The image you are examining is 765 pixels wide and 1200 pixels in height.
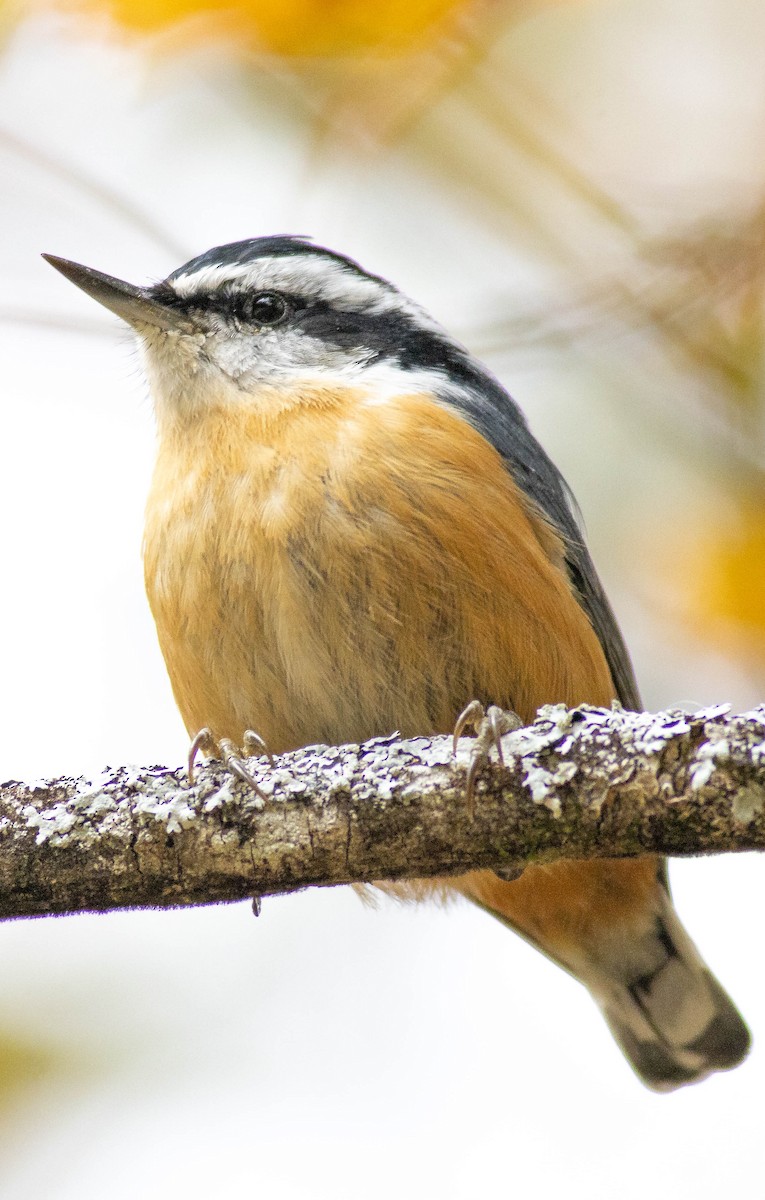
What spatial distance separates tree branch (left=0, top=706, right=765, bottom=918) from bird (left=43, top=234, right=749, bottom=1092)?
0.84 feet

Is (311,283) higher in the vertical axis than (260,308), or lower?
higher

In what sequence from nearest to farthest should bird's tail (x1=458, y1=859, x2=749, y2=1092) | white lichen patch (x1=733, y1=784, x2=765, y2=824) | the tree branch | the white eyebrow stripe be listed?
white lichen patch (x1=733, y1=784, x2=765, y2=824) → the tree branch → bird's tail (x1=458, y1=859, x2=749, y2=1092) → the white eyebrow stripe

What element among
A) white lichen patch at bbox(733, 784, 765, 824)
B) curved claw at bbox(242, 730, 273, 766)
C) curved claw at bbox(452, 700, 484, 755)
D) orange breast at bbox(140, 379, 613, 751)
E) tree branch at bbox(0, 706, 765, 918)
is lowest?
white lichen patch at bbox(733, 784, 765, 824)

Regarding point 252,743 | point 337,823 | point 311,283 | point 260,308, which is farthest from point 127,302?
point 337,823

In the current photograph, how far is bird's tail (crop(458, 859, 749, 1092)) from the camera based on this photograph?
3.62 metres

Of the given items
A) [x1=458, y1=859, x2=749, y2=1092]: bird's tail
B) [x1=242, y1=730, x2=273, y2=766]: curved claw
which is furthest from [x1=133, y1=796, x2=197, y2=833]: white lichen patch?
[x1=458, y1=859, x2=749, y2=1092]: bird's tail

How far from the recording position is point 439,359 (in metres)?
3.72

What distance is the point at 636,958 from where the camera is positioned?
3859mm

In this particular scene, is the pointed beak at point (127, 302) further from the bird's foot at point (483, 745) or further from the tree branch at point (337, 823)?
the bird's foot at point (483, 745)

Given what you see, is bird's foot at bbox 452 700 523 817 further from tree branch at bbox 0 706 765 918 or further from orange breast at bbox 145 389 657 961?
orange breast at bbox 145 389 657 961

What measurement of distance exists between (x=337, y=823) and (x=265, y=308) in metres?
1.94

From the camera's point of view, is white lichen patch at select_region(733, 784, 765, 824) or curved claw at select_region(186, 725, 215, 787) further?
curved claw at select_region(186, 725, 215, 787)

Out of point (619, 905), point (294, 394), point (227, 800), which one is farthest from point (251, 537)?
point (619, 905)

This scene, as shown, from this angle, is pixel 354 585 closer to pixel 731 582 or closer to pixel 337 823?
pixel 337 823
